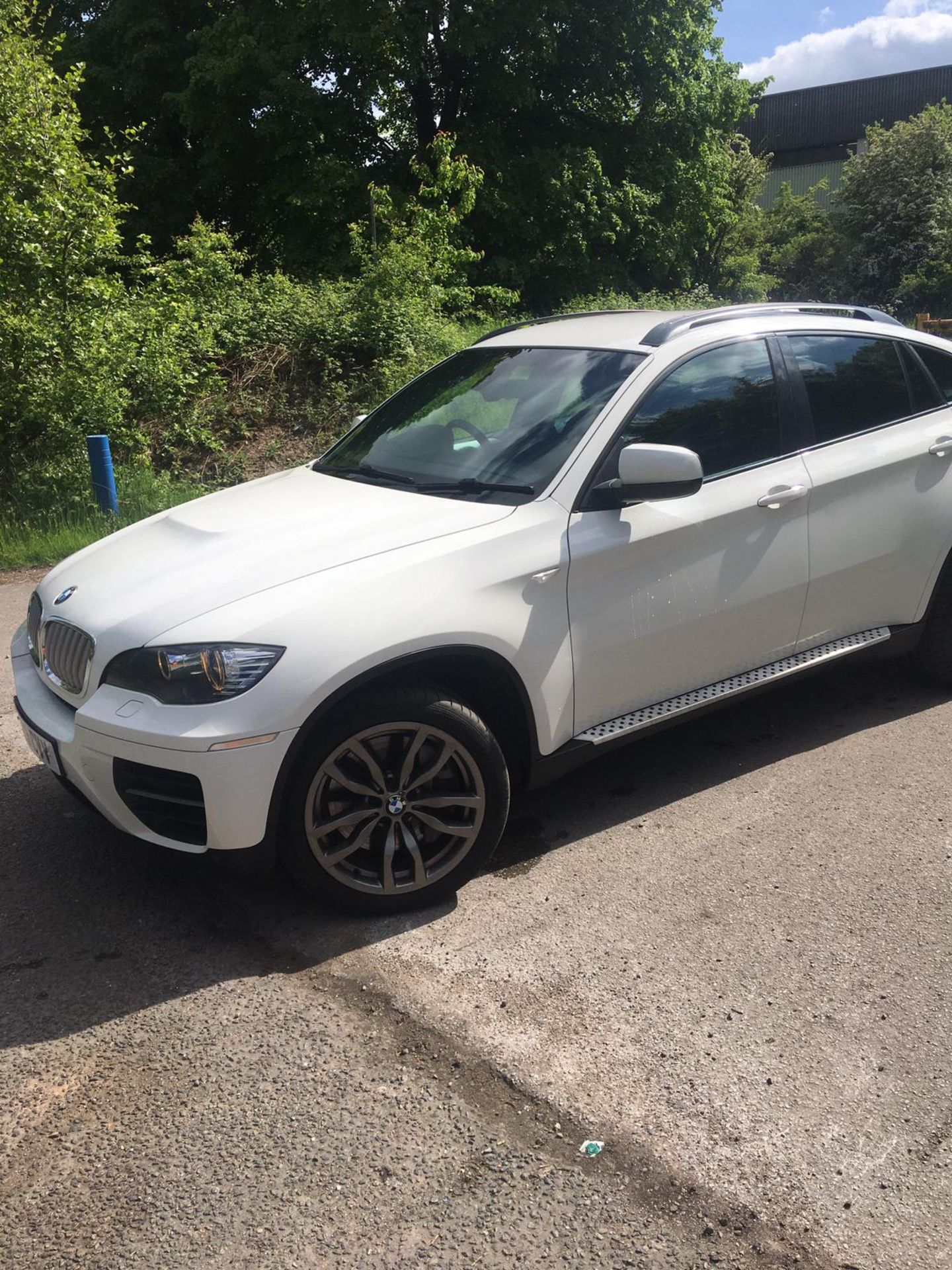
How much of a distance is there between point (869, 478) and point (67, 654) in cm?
321

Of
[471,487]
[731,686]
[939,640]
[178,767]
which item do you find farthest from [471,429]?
[939,640]

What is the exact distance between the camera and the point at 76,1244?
2.28m

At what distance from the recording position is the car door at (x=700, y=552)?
3771 millimetres

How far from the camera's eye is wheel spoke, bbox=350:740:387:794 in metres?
3.28

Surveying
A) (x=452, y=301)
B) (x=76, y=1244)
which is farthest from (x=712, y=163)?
(x=76, y=1244)

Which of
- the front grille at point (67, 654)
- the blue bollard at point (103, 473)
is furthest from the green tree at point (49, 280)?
the front grille at point (67, 654)

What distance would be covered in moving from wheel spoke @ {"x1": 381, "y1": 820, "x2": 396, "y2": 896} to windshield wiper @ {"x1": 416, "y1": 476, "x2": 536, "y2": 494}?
1.22m

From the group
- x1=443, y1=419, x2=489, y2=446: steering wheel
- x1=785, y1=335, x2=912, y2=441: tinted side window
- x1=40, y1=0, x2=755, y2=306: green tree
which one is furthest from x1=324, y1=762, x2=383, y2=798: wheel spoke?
x1=40, y1=0, x2=755, y2=306: green tree

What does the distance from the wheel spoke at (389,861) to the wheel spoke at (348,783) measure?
12 cm

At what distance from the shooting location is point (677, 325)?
429cm

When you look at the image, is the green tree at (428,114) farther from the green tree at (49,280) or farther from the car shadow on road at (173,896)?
the car shadow on road at (173,896)

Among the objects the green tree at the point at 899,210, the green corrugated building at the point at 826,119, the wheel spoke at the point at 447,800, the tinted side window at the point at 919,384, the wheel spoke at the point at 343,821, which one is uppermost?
the green corrugated building at the point at 826,119

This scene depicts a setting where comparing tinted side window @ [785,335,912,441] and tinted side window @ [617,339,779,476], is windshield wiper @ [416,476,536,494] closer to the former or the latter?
tinted side window @ [617,339,779,476]

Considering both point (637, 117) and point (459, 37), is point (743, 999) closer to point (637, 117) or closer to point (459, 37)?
point (459, 37)
